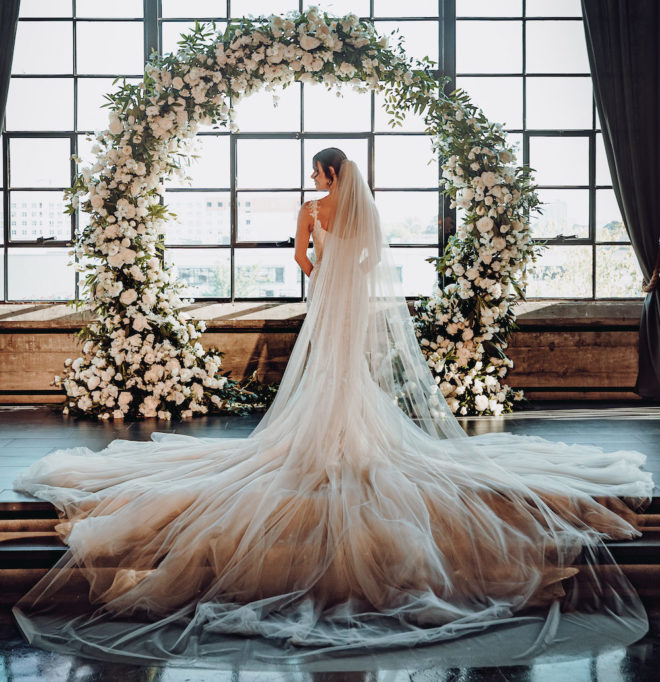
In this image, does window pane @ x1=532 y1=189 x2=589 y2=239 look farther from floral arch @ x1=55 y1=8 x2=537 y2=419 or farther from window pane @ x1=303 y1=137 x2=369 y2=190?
window pane @ x1=303 y1=137 x2=369 y2=190

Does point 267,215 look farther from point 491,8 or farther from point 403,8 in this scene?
point 491,8

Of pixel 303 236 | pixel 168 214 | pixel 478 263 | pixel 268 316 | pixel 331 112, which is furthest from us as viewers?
pixel 331 112

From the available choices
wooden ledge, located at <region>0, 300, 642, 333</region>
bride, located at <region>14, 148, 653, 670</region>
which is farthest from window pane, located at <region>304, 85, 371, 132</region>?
bride, located at <region>14, 148, 653, 670</region>

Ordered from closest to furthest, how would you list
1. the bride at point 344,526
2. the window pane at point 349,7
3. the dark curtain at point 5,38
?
the bride at point 344,526, the dark curtain at point 5,38, the window pane at point 349,7

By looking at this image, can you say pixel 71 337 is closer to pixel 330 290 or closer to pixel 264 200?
pixel 264 200

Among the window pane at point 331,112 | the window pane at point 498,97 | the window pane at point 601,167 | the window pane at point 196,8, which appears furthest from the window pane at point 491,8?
the window pane at point 196,8

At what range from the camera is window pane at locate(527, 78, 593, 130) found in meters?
6.32

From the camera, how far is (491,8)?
250 inches

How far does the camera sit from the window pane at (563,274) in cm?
634

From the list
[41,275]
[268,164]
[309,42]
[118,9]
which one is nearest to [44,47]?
[118,9]

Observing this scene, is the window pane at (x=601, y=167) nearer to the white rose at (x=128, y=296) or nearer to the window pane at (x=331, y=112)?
the window pane at (x=331, y=112)

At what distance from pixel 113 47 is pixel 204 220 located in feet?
4.85

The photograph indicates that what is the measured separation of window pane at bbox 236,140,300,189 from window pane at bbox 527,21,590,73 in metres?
1.94

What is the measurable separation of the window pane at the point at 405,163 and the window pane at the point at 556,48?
103cm
